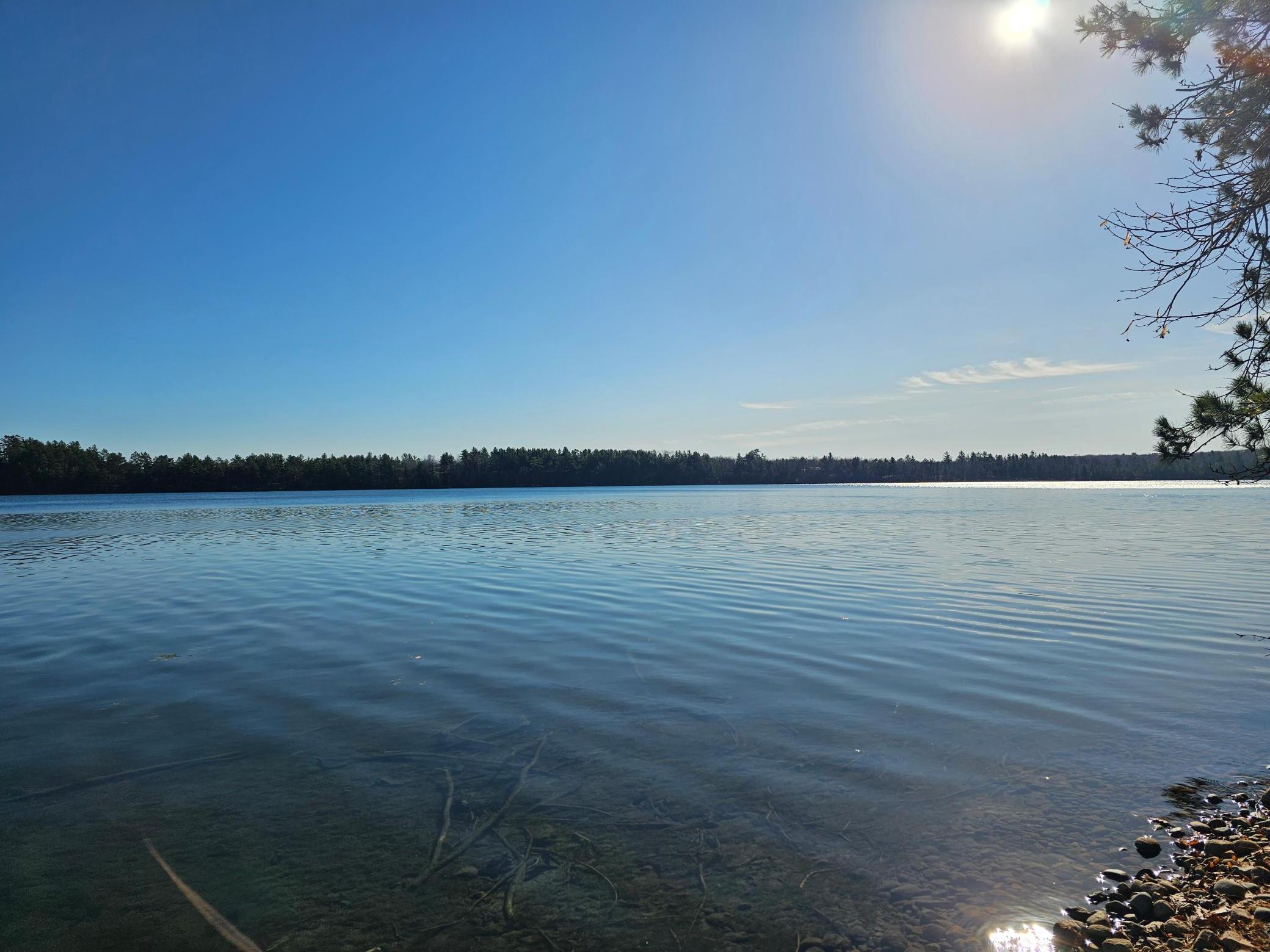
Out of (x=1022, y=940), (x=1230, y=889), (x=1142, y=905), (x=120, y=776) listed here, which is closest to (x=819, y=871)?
(x=1022, y=940)

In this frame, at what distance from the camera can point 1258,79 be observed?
7.24 metres

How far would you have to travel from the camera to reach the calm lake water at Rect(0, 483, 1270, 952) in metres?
5.01

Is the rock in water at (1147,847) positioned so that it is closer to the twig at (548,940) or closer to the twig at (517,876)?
the twig at (548,940)

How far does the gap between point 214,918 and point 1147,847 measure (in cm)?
736

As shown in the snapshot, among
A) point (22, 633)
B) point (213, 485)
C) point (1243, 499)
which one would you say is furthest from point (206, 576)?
point (213, 485)

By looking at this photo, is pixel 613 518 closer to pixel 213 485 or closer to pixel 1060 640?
pixel 1060 640

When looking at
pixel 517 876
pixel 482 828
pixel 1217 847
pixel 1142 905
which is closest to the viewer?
pixel 1142 905

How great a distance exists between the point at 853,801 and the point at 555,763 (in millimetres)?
3175

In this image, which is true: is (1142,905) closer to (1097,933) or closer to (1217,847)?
(1097,933)

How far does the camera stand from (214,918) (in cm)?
489

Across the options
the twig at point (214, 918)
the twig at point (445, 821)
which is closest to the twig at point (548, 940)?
the twig at point (445, 821)

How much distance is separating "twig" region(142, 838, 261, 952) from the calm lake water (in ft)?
0.19

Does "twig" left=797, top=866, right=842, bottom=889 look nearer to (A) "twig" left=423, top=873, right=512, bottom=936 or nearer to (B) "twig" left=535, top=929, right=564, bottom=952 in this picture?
(B) "twig" left=535, top=929, right=564, bottom=952

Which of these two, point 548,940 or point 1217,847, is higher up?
point 1217,847
